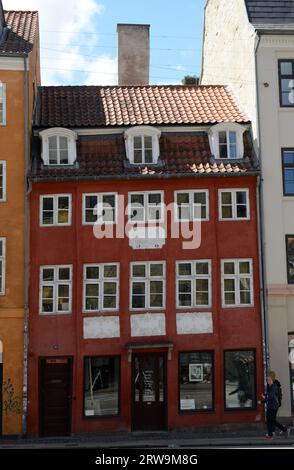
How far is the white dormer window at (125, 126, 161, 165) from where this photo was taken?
1994 cm

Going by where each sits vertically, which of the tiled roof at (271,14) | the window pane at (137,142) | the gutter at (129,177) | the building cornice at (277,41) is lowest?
the gutter at (129,177)

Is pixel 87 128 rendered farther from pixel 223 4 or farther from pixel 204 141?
pixel 223 4

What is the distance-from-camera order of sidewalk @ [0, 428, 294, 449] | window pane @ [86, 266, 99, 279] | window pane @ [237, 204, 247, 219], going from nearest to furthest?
1. sidewalk @ [0, 428, 294, 449]
2. window pane @ [86, 266, 99, 279]
3. window pane @ [237, 204, 247, 219]

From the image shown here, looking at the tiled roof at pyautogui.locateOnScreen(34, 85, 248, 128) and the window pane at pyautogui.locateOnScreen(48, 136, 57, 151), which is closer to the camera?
the window pane at pyautogui.locateOnScreen(48, 136, 57, 151)

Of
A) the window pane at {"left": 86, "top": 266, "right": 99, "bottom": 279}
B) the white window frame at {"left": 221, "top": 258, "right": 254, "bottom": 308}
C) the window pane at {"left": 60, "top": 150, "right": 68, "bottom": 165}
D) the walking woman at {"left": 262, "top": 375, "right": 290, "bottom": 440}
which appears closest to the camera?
the walking woman at {"left": 262, "top": 375, "right": 290, "bottom": 440}

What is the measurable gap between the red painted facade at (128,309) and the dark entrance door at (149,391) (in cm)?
27

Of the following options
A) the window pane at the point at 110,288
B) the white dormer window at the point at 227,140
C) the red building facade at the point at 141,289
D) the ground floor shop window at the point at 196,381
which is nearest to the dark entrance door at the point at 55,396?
the red building facade at the point at 141,289

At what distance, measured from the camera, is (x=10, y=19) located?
885 inches

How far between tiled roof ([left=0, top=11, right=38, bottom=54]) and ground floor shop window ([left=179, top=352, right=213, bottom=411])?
11140 millimetres

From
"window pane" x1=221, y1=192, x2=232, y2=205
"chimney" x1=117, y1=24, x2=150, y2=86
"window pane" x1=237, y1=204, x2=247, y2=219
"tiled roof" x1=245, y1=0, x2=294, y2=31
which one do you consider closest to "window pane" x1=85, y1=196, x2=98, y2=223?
"window pane" x1=221, y1=192, x2=232, y2=205

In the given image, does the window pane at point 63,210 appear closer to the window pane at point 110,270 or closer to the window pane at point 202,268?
the window pane at point 110,270

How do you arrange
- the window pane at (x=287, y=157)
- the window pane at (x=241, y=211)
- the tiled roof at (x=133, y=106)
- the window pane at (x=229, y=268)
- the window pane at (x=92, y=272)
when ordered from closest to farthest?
the window pane at (x=92, y=272) < the window pane at (x=229, y=268) < the window pane at (x=241, y=211) < the window pane at (x=287, y=157) < the tiled roof at (x=133, y=106)

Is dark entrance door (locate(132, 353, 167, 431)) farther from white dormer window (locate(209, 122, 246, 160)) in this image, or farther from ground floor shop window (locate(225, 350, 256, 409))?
white dormer window (locate(209, 122, 246, 160))

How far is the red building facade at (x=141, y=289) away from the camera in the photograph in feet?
60.6
